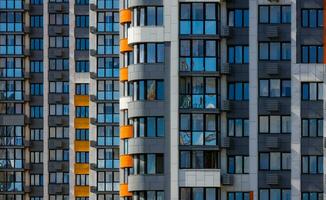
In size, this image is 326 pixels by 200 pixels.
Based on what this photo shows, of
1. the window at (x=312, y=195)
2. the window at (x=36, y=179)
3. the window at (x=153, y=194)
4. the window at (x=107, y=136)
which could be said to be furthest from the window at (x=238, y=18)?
the window at (x=36, y=179)

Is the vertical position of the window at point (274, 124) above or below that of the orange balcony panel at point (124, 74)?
below

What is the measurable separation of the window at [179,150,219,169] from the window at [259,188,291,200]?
311 cm

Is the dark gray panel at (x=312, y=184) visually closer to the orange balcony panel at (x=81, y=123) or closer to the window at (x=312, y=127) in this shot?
the window at (x=312, y=127)

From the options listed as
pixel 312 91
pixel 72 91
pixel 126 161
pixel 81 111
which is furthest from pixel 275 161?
pixel 72 91

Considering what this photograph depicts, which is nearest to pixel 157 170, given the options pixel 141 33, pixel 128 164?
pixel 128 164

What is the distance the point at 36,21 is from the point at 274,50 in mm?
46041

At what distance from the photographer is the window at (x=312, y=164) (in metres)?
62.5

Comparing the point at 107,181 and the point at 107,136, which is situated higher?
the point at 107,136

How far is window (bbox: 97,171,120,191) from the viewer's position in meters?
97.7

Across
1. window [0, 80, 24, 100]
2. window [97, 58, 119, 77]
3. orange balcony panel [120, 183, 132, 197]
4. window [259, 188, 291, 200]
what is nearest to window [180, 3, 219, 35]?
window [259, 188, 291, 200]

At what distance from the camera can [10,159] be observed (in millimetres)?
104062

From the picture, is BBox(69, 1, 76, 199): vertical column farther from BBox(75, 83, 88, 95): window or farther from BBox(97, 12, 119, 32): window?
BBox(97, 12, 119, 32): window

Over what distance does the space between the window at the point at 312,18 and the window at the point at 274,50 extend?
4.95ft

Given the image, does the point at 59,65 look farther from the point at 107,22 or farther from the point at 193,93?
the point at 193,93
